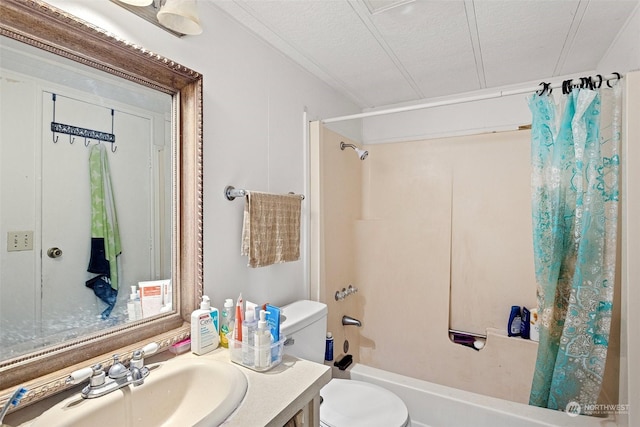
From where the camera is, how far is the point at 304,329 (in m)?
1.49

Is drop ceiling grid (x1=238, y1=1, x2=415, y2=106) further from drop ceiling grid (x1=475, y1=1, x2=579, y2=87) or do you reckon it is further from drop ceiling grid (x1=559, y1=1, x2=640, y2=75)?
drop ceiling grid (x1=559, y1=1, x2=640, y2=75)

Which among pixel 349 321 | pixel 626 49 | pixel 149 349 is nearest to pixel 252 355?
pixel 149 349

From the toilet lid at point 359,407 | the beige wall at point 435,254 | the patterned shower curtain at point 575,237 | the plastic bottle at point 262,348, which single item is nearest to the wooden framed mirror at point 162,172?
the plastic bottle at point 262,348

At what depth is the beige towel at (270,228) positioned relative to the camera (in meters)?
1.35

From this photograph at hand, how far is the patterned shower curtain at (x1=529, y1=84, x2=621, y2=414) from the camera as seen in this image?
1.30 m

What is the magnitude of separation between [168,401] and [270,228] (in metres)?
0.74

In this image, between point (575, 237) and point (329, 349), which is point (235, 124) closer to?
point (329, 349)

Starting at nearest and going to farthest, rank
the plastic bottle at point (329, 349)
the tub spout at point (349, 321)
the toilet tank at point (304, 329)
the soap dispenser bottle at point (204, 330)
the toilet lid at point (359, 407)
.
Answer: the soap dispenser bottle at point (204, 330)
the toilet lid at point (359, 407)
the toilet tank at point (304, 329)
the plastic bottle at point (329, 349)
the tub spout at point (349, 321)

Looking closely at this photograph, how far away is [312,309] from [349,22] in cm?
132

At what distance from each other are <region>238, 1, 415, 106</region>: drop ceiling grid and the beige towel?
2.46ft

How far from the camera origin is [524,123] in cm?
210

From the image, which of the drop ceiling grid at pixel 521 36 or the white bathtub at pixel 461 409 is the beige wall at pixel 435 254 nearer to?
the drop ceiling grid at pixel 521 36

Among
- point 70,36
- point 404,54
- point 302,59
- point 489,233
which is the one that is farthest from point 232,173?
point 489,233

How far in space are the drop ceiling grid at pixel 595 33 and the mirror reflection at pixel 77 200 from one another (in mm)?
1744
